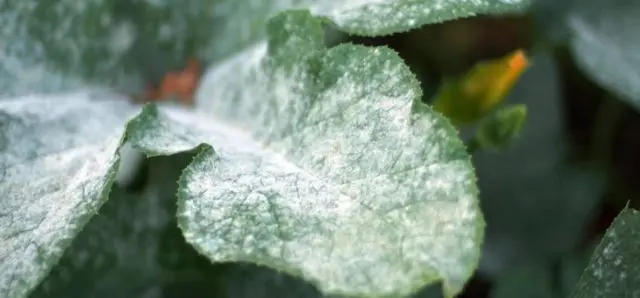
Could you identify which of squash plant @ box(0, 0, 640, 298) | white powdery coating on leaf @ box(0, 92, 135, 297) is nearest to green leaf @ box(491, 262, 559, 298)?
squash plant @ box(0, 0, 640, 298)

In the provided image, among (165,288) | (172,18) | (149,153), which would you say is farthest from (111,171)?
(172,18)

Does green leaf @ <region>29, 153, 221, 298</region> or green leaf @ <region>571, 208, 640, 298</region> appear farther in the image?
green leaf @ <region>29, 153, 221, 298</region>

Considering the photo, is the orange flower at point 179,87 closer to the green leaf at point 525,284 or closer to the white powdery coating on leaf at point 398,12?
the white powdery coating on leaf at point 398,12

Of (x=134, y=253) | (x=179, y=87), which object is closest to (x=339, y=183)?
(x=134, y=253)

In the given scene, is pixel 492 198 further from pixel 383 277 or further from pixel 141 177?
pixel 383 277

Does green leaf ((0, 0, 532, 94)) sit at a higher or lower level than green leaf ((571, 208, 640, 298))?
higher

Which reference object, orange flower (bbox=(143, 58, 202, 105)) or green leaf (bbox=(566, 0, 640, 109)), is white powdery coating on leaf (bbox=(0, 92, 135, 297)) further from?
green leaf (bbox=(566, 0, 640, 109))

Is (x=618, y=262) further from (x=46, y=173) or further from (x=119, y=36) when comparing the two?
(x=119, y=36)
